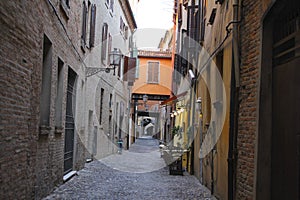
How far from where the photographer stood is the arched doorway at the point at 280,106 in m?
4.85

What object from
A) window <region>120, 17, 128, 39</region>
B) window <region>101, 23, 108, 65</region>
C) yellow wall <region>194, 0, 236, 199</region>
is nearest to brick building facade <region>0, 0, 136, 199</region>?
yellow wall <region>194, 0, 236, 199</region>

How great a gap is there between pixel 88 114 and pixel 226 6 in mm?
8198

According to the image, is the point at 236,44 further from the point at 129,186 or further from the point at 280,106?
the point at 129,186

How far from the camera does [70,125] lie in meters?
12.1

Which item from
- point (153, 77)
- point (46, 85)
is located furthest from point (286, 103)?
point (153, 77)

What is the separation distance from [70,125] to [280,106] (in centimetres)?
780

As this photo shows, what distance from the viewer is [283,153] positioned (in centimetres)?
522

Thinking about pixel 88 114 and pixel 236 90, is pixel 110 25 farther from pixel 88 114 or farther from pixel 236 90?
pixel 236 90

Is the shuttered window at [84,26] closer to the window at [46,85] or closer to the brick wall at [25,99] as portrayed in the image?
the brick wall at [25,99]

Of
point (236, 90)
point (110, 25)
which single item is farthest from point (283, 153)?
point (110, 25)

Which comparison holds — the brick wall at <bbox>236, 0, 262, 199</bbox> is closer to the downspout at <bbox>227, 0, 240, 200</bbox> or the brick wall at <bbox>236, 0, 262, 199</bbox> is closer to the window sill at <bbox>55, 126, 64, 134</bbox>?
the downspout at <bbox>227, 0, 240, 200</bbox>

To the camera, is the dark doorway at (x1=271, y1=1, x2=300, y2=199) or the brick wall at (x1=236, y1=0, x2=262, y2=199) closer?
the dark doorway at (x1=271, y1=1, x2=300, y2=199)

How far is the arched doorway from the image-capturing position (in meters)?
4.85

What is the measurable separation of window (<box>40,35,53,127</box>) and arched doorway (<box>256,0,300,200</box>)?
178 inches
